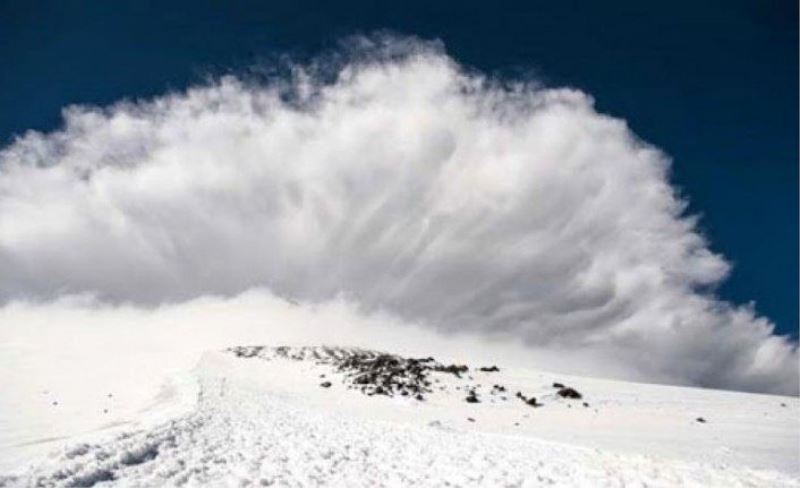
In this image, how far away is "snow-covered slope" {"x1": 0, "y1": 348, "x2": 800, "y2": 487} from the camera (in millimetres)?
16531

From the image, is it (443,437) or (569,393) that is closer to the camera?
(443,437)

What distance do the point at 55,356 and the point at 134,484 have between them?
133 ft

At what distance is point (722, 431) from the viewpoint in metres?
29.7

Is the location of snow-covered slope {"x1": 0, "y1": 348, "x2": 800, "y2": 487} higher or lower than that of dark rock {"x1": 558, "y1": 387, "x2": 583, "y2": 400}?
lower

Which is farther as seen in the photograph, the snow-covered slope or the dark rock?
the dark rock

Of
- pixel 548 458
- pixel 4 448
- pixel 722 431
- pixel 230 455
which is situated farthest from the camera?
pixel 722 431

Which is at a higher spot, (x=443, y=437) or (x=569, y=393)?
(x=569, y=393)

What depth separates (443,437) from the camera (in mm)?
26250

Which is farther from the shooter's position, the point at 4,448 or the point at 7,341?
the point at 7,341

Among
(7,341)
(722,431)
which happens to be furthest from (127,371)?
(722,431)

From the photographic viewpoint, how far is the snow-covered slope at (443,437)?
16531 mm

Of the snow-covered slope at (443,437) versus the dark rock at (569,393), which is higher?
the dark rock at (569,393)

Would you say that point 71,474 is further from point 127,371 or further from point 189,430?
point 127,371

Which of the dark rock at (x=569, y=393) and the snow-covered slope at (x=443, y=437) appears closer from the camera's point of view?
the snow-covered slope at (x=443, y=437)
